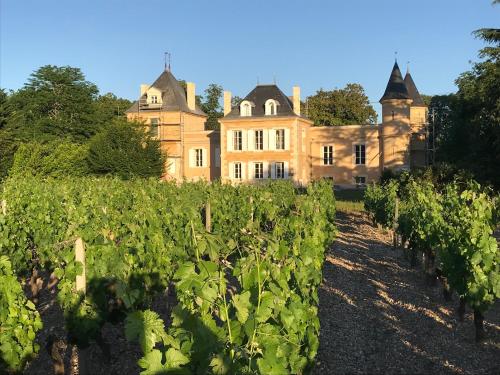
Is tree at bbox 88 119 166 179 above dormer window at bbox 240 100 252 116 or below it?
below

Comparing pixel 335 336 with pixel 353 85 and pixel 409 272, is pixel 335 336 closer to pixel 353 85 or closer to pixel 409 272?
pixel 409 272

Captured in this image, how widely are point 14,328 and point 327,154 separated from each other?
32.3 metres

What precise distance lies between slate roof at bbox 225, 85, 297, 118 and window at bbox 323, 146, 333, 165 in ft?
12.8

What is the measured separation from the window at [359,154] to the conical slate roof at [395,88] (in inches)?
136

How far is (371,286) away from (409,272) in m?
1.73

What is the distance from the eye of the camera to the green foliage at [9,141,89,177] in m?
28.2

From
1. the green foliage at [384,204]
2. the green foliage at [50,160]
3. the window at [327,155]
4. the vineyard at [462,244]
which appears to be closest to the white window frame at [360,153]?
the window at [327,155]

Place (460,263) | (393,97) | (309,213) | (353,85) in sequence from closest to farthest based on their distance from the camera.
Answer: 1. (460,263)
2. (309,213)
3. (393,97)
4. (353,85)

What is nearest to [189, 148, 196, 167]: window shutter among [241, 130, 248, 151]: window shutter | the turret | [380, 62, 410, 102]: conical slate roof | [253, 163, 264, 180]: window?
[241, 130, 248, 151]: window shutter

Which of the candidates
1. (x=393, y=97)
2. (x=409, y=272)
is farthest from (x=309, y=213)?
(x=393, y=97)

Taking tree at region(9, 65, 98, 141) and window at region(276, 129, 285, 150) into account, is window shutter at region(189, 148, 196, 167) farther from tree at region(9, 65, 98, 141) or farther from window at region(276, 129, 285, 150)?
tree at region(9, 65, 98, 141)

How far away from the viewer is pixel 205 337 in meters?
2.80

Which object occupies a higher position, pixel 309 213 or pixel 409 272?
pixel 309 213

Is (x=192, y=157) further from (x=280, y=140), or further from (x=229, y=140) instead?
(x=280, y=140)
